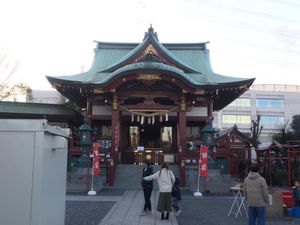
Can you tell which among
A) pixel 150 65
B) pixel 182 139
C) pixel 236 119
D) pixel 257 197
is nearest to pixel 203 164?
pixel 182 139

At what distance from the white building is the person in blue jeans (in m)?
63.2

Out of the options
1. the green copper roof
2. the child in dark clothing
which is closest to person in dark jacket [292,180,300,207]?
the child in dark clothing

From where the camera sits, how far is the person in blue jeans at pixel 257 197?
7902 millimetres

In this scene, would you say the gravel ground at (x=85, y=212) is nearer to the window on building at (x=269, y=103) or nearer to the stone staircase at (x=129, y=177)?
the stone staircase at (x=129, y=177)

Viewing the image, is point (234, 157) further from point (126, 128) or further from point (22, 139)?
point (22, 139)

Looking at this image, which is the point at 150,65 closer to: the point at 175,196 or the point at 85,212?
the point at 175,196

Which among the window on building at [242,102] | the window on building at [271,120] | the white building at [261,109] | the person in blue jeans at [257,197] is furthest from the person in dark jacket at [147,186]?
the window on building at [271,120]

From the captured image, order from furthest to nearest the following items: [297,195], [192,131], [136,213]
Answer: [192,131], [136,213], [297,195]

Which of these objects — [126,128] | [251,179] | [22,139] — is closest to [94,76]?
[126,128]

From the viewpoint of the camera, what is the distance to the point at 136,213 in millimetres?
11250

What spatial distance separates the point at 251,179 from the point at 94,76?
58.3 ft

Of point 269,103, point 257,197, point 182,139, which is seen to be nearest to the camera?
point 257,197

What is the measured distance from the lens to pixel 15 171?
4.27 meters

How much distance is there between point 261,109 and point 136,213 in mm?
62999
